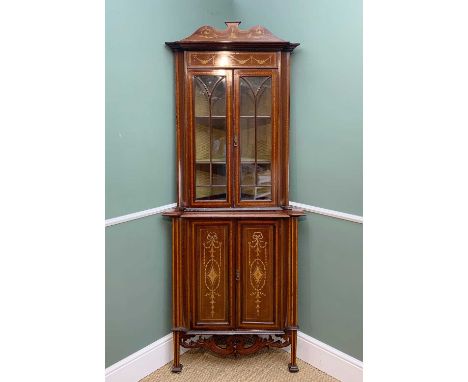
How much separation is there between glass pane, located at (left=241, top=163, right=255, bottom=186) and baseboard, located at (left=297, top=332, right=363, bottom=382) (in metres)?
1.03

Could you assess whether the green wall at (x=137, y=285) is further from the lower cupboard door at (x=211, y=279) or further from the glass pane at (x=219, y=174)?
the glass pane at (x=219, y=174)

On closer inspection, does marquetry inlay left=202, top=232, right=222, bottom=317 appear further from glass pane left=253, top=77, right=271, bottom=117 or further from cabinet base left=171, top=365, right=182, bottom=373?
glass pane left=253, top=77, right=271, bottom=117

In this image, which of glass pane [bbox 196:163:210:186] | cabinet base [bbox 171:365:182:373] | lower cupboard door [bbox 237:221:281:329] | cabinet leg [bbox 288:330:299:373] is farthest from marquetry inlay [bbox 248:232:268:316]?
cabinet base [bbox 171:365:182:373]

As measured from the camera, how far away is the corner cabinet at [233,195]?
2256 millimetres

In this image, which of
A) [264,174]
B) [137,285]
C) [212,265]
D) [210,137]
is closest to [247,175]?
[264,174]

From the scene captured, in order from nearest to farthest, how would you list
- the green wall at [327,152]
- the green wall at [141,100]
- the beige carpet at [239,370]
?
the green wall at [141,100] → the green wall at [327,152] → the beige carpet at [239,370]

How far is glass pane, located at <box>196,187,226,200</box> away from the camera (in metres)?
2.33

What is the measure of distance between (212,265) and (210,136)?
780mm

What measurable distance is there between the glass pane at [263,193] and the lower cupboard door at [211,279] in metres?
0.29

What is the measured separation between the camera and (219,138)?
2.33m

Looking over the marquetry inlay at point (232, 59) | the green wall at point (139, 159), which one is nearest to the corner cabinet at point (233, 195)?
the marquetry inlay at point (232, 59)

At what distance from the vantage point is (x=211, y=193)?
7.68ft
